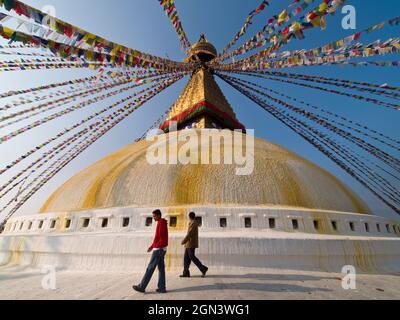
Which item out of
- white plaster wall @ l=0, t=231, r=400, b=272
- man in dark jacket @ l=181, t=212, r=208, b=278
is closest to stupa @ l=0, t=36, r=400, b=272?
white plaster wall @ l=0, t=231, r=400, b=272

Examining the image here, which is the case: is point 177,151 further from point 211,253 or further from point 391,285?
point 391,285

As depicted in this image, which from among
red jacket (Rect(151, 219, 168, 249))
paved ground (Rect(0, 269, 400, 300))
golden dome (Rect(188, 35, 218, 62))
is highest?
golden dome (Rect(188, 35, 218, 62))

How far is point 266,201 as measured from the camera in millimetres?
6363

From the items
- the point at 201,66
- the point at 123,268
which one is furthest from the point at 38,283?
the point at 201,66

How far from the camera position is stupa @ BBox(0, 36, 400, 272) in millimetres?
4906

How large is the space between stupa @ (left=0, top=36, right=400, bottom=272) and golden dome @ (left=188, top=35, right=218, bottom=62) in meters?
9.03

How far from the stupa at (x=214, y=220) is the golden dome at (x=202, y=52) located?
29.6ft

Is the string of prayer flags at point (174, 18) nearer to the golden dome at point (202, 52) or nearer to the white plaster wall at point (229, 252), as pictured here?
the golden dome at point (202, 52)

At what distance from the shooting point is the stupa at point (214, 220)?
16.1 feet

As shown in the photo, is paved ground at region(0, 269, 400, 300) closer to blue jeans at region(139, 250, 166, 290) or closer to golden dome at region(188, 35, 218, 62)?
blue jeans at region(139, 250, 166, 290)

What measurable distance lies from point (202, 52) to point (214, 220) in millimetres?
12529

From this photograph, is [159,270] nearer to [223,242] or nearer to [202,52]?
[223,242]

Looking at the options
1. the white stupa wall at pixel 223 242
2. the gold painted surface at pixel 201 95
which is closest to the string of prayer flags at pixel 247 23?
the gold painted surface at pixel 201 95
